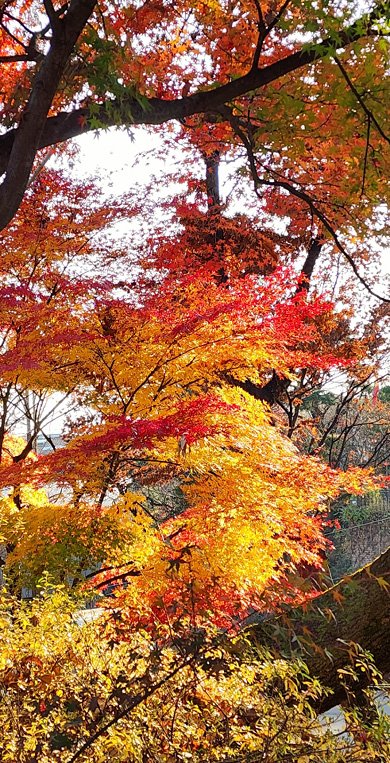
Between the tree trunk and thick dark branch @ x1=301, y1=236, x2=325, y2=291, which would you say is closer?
the tree trunk

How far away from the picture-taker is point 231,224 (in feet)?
33.9

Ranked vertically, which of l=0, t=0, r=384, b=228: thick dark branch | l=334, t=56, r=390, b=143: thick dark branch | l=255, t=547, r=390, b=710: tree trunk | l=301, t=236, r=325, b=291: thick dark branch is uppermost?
l=301, t=236, r=325, b=291: thick dark branch

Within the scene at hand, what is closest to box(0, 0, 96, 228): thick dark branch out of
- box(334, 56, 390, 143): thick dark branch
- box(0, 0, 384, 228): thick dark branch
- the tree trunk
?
box(0, 0, 384, 228): thick dark branch

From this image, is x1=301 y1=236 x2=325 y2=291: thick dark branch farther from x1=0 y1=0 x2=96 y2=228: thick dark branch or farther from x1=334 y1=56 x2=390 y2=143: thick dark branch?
x1=0 y1=0 x2=96 y2=228: thick dark branch

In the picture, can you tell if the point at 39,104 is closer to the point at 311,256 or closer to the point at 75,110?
the point at 75,110

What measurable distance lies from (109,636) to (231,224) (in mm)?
7918

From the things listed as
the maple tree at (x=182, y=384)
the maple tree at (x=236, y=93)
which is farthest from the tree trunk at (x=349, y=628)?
the maple tree at (x=236, y=93)

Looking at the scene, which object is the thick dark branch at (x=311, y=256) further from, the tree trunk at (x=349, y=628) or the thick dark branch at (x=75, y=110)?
the tree trunk at (x=349, y=628)

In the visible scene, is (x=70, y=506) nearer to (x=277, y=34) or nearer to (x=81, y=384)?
(x=81, y=384)

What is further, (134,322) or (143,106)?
(134,322)

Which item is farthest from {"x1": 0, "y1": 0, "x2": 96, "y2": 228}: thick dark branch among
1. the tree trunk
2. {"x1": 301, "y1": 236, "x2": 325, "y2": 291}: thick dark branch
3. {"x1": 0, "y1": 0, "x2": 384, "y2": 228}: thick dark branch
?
{"x1": 301, "y1": 236, "x2": 325, "y2": 291}: thick dark branch

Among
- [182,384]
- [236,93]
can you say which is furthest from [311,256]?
[236,93]

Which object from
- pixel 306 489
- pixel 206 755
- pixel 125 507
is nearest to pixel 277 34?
pixel 306 489

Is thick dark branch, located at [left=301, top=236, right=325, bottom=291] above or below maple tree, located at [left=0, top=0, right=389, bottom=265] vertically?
above
